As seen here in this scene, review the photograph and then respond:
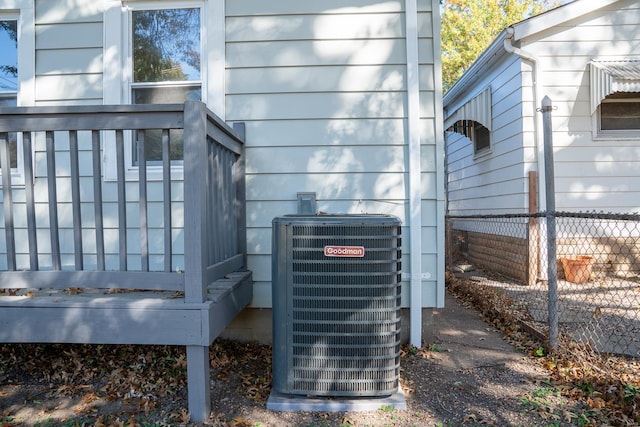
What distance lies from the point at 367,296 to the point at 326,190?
1245 mm

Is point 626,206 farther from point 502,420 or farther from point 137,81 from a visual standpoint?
point 137,81

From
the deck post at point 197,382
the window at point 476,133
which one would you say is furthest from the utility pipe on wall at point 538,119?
the deck post at point 197,382

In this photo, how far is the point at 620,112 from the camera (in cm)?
614

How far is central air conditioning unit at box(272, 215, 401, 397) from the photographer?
265 centimetres

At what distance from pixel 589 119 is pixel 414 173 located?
12.2ft

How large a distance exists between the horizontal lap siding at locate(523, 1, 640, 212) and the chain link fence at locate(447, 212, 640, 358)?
413 mm

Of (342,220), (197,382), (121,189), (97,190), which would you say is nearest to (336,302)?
(342,220)

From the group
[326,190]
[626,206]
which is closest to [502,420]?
[326,190]

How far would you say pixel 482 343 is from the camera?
3.87 meters

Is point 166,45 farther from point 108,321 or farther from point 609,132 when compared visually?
point 609,132

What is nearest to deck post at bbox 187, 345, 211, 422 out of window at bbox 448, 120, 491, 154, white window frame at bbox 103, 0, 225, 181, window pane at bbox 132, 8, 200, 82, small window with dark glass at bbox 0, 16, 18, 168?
white window frame at bbox 103, 0, 225, 181

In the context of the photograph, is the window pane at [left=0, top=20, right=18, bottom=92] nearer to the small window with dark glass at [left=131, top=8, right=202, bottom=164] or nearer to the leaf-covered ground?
the small window with dark glass at [left=131, top=8, right=202, bottom=164]

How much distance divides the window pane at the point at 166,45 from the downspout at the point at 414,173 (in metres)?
1.70

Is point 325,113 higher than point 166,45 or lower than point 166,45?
lower
